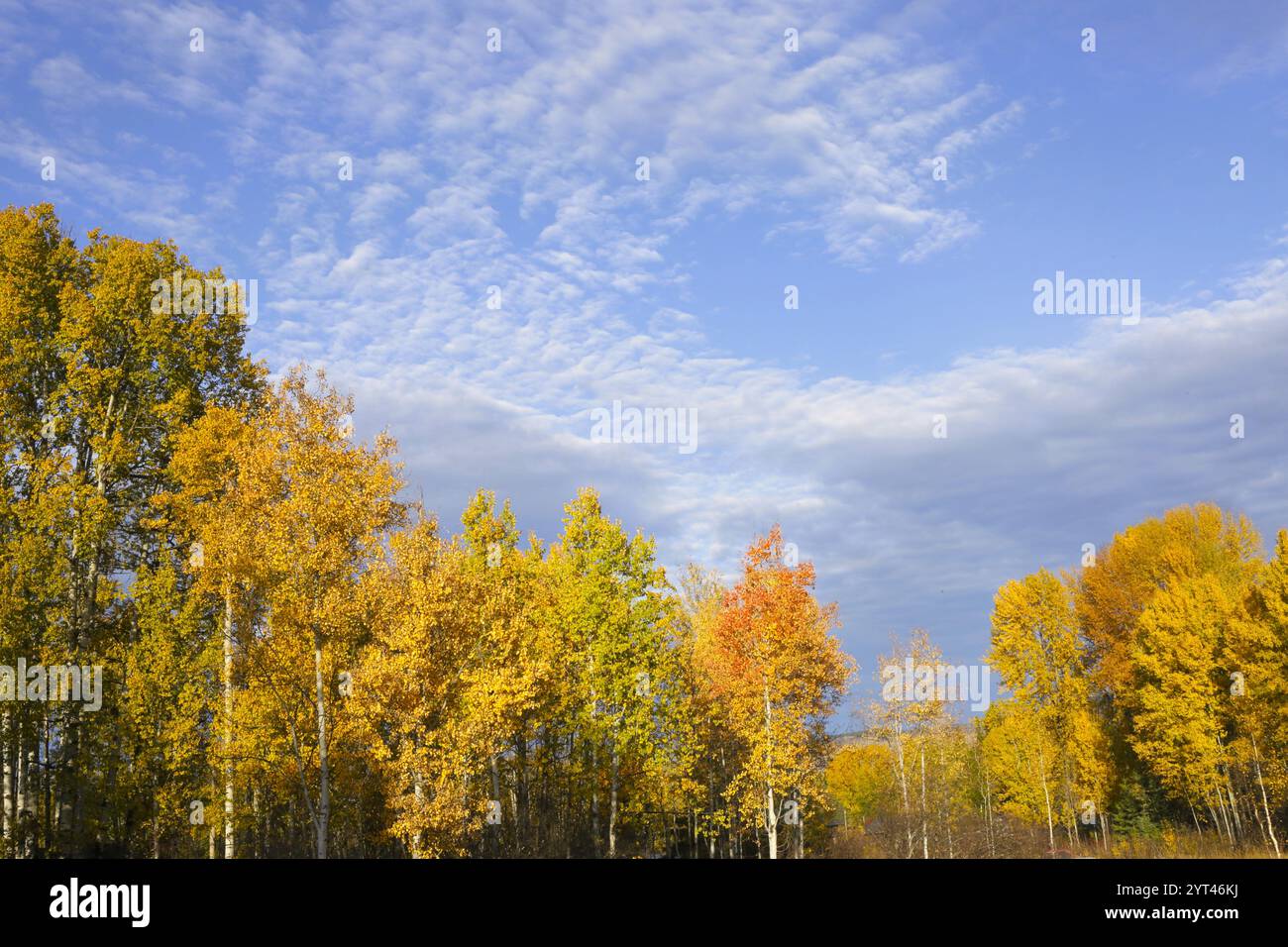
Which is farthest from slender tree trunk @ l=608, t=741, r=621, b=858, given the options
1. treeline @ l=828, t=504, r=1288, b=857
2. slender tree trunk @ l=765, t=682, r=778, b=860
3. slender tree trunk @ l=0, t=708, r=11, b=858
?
slender tree trunk @ l=0, t=708, r=11, b=858

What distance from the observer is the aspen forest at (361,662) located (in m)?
27.5

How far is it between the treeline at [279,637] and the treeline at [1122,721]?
8961 millimetres

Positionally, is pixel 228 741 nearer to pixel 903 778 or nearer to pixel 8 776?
pixel 8 776

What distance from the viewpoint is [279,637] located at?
27.9 meters

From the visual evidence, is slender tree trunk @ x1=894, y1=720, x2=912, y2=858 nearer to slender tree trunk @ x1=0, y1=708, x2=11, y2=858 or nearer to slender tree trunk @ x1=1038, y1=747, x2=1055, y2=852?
slender tree trunk @ x1=1038, y1=747, x2=1055, y2=852

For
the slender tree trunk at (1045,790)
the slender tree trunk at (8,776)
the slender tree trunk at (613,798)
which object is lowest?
the slender tree trunk at (1045,790)

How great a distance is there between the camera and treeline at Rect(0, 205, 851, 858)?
2727 centimetres

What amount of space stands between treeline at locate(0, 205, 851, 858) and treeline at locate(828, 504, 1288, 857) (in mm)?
8961

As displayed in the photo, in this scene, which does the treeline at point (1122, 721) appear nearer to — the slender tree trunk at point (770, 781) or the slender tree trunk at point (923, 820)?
the slender tree trunk at point (923, 820)

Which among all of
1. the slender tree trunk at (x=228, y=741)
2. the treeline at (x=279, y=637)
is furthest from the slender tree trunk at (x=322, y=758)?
the slender tree trunk at (x=228, y=741)

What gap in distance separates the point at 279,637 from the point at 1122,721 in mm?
54277

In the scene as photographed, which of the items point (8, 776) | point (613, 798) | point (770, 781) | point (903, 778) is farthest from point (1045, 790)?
point (8, 776)
